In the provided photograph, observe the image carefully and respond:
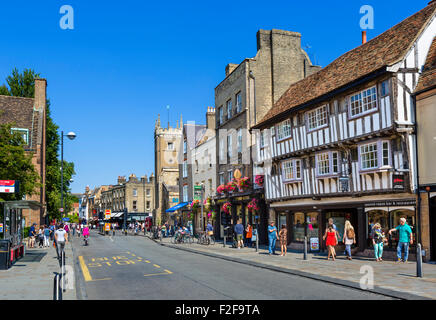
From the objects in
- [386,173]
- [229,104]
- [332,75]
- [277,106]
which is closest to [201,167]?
[229,104]

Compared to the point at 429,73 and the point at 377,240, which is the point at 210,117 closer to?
the point at 429,73

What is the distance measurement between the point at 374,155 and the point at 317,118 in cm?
470

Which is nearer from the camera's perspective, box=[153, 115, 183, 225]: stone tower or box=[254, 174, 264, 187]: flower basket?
box=[254, 174, 264, 187]: flower basket

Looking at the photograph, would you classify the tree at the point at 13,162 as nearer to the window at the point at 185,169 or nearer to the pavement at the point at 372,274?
the pavement at the point at 372,274

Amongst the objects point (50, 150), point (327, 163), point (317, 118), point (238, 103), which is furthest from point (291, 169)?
point (50, 150)

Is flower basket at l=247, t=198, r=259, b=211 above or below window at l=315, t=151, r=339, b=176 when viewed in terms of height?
below

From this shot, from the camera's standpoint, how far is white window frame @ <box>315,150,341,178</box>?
20.7m

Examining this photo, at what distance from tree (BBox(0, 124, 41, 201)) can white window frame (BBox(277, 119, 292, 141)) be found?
1398 cm

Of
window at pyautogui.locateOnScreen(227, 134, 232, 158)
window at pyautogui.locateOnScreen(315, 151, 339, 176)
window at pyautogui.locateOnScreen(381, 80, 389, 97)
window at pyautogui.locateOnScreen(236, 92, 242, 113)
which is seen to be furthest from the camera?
window at pyautogui.locateOnScreen(227, 134, 232, 158)

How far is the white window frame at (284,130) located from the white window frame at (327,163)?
327 centimetres

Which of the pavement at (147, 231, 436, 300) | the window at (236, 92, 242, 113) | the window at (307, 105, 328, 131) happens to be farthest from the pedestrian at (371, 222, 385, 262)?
the window at (236, 92, 242, 113)

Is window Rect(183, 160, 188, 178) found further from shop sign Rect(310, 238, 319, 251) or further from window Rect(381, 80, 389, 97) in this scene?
window Rect(381, 80, 389, 97)

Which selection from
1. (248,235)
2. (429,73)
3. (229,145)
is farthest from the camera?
(229,145)

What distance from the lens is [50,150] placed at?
152 feet
